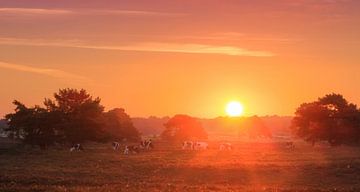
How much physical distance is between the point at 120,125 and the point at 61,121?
85.3ft

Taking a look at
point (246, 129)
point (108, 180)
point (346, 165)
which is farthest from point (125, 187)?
point (246, 129)

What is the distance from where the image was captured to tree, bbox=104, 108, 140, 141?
10523cm

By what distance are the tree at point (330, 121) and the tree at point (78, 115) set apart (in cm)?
3747

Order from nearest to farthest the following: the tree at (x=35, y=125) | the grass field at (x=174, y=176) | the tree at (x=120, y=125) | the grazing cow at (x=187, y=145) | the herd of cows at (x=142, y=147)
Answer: the grass field at (x=174, y=176) → the herd of cows at (x=142, y=147) → the tree at (x=35, y=125) → the grazing cow at (x=187, y=145) → the tree at (x=120, y=125)

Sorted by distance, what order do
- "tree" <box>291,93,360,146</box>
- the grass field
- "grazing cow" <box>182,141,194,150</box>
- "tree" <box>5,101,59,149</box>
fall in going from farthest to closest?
"tree" <box>291,93,360,146</box>
"grazing cow" <box>182,141,194,150</box>
"tree" <box>5,101,59,149</box>
the grass field

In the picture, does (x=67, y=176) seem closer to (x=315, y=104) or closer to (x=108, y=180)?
(x=108, y=180)

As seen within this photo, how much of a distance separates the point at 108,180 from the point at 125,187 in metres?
4.99

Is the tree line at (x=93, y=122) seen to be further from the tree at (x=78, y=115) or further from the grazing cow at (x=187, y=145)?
the grazing cow at (x=187, y=145)

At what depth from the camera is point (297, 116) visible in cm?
10488

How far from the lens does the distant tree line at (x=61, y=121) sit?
83.5 m

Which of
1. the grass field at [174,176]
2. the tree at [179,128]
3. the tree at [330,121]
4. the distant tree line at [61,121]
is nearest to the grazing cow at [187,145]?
the distant tree line at [61,121]

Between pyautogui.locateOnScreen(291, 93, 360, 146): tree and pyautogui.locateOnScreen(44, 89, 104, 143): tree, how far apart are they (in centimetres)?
3747

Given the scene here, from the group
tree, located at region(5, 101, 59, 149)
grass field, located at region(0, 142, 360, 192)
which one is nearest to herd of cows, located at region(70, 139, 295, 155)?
tree, located at region(5, 101, 59, 149)

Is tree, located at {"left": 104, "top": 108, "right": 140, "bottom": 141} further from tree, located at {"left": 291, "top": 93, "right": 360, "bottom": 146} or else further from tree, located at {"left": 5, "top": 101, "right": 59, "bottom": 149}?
tree, located at {"left": 291, "top": 93, "right": 360, "bottom": 146}
